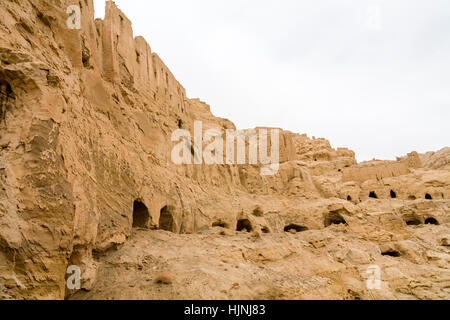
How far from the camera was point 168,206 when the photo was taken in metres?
13.7

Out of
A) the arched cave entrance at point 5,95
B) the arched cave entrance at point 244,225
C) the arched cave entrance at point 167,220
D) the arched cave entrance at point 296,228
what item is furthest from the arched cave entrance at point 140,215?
the arched cave entrance at point 296,228

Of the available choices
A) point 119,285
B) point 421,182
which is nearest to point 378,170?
point 421,182

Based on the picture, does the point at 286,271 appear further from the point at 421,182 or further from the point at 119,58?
the point at 421,182

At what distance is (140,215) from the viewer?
12000mm

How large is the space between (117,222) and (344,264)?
1050 centimetres

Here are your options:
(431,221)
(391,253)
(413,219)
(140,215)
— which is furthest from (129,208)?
(431,221)

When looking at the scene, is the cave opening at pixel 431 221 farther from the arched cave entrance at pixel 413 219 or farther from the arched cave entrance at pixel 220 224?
the arched cave entrance at pixel 220 224

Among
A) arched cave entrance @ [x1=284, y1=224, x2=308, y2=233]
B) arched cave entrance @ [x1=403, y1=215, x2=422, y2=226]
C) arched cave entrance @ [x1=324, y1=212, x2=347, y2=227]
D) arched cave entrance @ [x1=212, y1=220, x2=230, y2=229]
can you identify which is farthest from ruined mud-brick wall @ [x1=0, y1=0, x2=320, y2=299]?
arched cave entrance @ [x1=403, y1=215, x2=422, y2=226]

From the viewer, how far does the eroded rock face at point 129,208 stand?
18.6ft

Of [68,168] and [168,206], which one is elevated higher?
[68,168]

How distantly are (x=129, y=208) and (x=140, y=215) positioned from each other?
1.85m

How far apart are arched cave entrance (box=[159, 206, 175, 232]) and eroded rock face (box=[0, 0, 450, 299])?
56mm

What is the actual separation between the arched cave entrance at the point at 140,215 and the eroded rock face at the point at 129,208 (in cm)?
6

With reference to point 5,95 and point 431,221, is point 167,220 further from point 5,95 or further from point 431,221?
point 431,221
